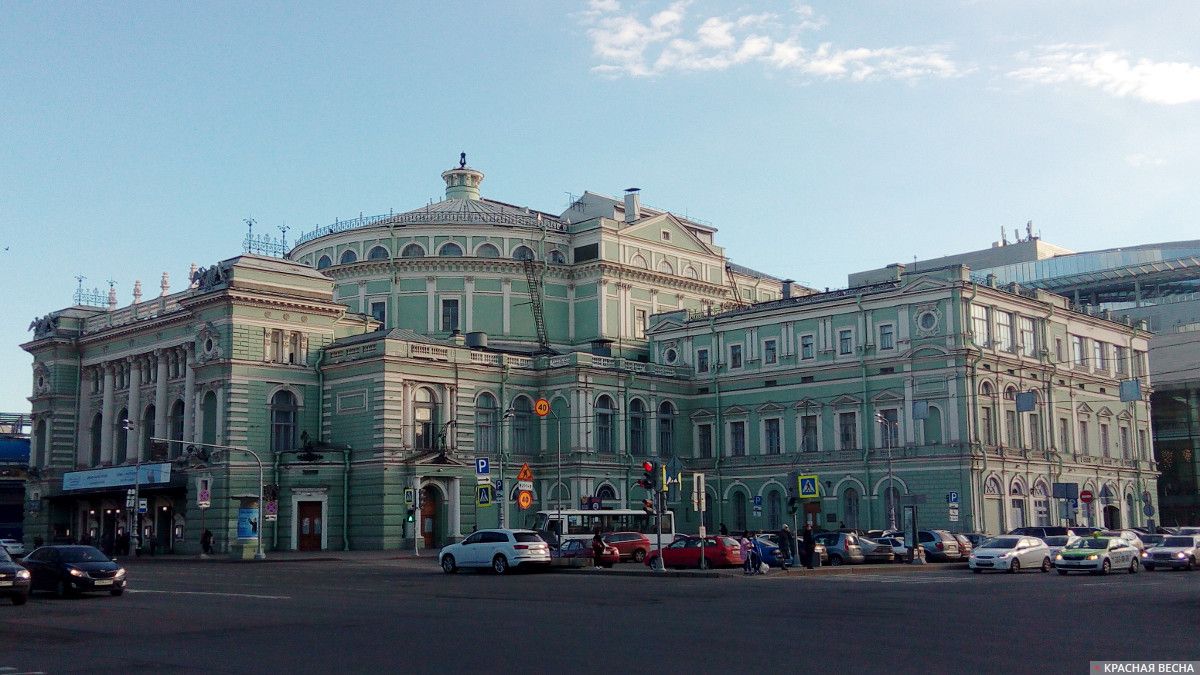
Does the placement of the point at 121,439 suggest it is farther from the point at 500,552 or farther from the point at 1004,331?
the point at 1004,331

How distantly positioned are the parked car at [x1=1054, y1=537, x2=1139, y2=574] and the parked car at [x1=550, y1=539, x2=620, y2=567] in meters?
17.3

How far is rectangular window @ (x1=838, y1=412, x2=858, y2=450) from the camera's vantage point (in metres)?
76.6

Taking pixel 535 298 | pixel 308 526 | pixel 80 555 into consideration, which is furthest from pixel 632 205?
pixel 80 555

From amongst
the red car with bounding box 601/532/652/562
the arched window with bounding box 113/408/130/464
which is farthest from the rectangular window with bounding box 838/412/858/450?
the arched window with bounding box 113/408/130/464

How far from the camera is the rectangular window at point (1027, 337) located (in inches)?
3086

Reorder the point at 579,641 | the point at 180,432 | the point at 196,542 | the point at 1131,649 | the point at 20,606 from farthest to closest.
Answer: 1. the point at 180,432
2. the point at 196,542
3. the point at 20,606
4. the point at 579,641
5. the point at 1131,649

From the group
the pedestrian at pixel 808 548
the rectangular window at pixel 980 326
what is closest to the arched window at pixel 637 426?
the rectangular window at pixel 980 326

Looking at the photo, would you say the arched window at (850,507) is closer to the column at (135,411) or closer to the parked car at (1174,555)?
the parked car at (1174,555)

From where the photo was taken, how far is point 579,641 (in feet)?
66.6

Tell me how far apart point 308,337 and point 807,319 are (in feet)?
101

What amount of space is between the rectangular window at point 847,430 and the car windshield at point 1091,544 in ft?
98.6

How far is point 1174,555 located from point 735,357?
1467 inches

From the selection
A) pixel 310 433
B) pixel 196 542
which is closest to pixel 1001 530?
pixel 310 433

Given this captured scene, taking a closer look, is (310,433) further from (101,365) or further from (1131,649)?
(1131,649)
